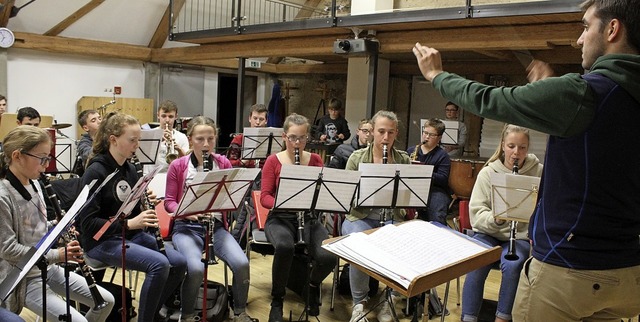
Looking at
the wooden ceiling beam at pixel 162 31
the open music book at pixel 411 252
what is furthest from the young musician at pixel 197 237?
the wooden ceiling beam at pixel 162 31

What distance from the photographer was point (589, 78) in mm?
1290

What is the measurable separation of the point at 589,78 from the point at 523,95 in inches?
6.7

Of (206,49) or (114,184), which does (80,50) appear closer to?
(206,49)

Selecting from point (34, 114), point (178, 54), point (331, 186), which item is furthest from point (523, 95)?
point (178, 54)

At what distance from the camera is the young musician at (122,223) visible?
2.98m

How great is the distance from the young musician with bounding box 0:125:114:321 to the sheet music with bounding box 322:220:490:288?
1.32 meters

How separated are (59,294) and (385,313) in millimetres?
1988

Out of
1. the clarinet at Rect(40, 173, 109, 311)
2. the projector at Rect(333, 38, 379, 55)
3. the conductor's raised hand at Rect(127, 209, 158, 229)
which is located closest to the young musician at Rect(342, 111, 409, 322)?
the conductor's raised hand at Rect(127, 209, 158, 229)

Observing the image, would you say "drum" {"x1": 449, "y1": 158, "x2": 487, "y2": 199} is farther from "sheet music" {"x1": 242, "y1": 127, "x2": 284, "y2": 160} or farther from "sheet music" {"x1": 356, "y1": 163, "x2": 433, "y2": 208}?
"sheet music" {"x1": 356, "y1": 163, "x2": 433, "y2": 208}

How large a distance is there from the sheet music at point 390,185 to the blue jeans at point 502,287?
555mm

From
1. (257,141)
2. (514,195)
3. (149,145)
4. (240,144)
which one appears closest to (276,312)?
(514,195)

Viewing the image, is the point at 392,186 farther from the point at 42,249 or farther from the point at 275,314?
the point at 42,249

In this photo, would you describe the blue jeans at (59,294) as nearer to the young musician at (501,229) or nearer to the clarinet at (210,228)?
the clarinet at (210,228)

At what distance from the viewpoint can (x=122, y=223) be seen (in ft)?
9.52
